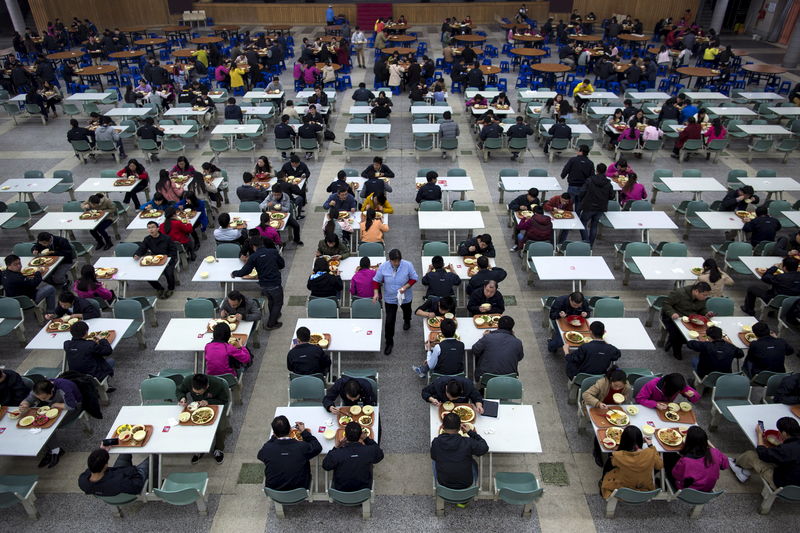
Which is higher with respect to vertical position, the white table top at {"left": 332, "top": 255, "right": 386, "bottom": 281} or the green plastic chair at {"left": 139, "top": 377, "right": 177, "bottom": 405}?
the white table top at {"left": 332, "top": 255, "right": 386, "bottom": 281}

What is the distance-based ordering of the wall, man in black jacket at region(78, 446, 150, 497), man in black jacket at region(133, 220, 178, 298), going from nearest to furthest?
man in black jacket at region(78, 446, 150, 497)
man in black jacket at region(133, 220, 178, 298)
the wall

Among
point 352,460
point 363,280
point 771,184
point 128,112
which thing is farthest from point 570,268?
point 128,112

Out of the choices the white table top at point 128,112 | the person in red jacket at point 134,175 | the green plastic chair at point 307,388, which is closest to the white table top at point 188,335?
the green plastic chair at point 307,388

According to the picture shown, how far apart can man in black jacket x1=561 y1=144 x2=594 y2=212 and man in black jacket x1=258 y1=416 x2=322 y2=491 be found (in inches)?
349

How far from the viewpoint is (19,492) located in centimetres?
627

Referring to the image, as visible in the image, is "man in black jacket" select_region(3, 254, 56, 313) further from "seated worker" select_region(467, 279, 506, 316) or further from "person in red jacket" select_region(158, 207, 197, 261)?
"seated worker" select_region(467, 279, 506, 316)

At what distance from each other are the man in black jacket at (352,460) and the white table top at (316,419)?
1.44ft

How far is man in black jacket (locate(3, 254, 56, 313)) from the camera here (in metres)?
9.33

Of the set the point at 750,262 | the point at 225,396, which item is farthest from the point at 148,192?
the point at 750,262

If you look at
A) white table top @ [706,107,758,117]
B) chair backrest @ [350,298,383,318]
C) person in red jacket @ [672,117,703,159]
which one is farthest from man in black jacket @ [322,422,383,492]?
white table top @ [706,107,758,117]

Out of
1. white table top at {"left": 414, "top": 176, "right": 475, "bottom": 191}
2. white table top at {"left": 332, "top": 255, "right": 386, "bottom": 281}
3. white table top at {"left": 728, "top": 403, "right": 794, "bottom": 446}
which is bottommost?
white table top at {"left": 728, "top": 403, "right": 794, "bottom": 446}

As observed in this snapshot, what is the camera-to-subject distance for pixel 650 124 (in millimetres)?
16453

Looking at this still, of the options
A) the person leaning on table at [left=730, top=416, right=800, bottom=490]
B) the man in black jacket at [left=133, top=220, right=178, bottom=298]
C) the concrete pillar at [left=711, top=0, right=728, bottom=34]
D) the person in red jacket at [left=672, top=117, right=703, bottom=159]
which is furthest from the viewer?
the concrete pillar at [left=711, top=0, right=728, bottom=34]

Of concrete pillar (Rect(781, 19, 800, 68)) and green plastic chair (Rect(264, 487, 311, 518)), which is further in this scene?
concrete pillar (Rect(781, 19, 800, 68))
